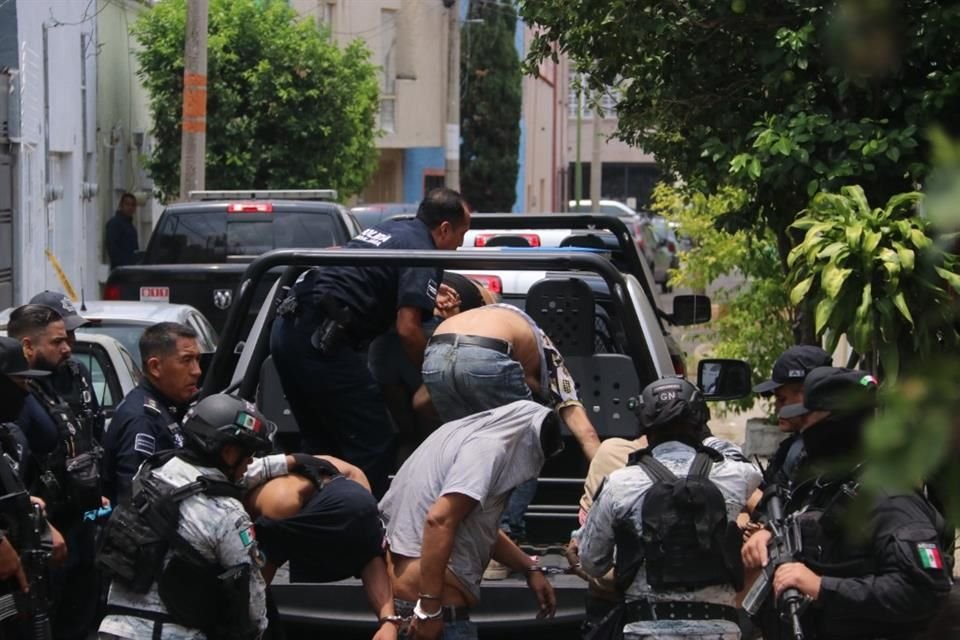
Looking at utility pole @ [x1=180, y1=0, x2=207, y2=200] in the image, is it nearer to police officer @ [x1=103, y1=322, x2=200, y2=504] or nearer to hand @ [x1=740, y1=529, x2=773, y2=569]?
police officer @ [x1=103, y1=322, x2=200, y2=504]

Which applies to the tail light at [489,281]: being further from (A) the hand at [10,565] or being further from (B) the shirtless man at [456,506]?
(A) the hand at [10,565]

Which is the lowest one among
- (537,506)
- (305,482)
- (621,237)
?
(537,506)

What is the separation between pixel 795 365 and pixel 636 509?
5.14 ft

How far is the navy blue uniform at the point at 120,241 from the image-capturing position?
19906mm

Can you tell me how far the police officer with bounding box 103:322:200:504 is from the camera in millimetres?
5191

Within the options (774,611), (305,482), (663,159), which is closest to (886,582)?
(774,611)

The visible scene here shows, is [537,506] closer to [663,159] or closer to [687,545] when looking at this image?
[687,545]

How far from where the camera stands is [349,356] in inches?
227

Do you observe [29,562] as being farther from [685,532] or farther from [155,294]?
[155,294]

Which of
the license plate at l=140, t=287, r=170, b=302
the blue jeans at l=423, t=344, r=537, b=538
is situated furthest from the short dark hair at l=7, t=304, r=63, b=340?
the license plate at l=140, t=287, r=170, b=302

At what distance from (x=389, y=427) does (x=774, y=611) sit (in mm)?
1730

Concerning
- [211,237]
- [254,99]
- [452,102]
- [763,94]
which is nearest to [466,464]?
[763,94]

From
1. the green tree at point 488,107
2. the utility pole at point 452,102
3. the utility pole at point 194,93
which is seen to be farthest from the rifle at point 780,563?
the green tree at point 488,107

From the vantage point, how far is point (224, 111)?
76.3 feet
